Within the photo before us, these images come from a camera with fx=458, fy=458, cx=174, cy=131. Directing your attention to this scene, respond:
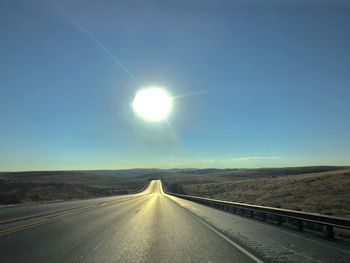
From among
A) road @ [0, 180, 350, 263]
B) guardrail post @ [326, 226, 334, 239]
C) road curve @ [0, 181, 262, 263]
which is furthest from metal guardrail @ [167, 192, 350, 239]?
road curve @ [0, 181, 262, 263]

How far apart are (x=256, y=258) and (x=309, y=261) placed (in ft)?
3.87

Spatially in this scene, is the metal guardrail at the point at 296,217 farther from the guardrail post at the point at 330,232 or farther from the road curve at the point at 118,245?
the road curve at the point at 118,245

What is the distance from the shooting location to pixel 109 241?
14.1 meters

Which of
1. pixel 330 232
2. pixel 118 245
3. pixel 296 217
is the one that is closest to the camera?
pixel 118 245

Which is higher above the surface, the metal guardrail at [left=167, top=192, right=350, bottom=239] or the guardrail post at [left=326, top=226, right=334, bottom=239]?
the metal guardrail at [left=167, top=192, right=350, bottom=239]

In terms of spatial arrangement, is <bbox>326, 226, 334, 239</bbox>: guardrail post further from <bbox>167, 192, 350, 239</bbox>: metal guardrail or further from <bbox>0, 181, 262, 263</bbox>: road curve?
<bbox>0, 181, 262, 263</bbox>: road curve

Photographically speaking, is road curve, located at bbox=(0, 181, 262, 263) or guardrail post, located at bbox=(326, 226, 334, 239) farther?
guardrail post, located at bbox=(326, 226, 334, 239)

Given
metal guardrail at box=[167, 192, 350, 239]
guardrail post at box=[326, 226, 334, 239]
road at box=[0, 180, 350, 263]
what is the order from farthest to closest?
guardrail post at box=[326, 226, 334, 239]
metal guardrail at box=[167, 192, 350, 239]
road at box=[0, 180, 350, 263]

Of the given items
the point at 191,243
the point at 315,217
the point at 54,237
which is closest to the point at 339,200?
the point at 315,217

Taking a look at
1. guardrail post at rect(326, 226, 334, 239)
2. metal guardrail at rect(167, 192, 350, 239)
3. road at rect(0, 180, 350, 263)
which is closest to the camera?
road at rect(0, 180, 350, 263)

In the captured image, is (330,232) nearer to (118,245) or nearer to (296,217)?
(296,217)

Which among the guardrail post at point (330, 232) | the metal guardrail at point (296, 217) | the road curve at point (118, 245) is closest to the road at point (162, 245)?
the road curve at point (118, 245)

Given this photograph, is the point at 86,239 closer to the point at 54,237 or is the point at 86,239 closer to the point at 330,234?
the point at 54,237

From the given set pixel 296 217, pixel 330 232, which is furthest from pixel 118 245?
pixel 296 217
